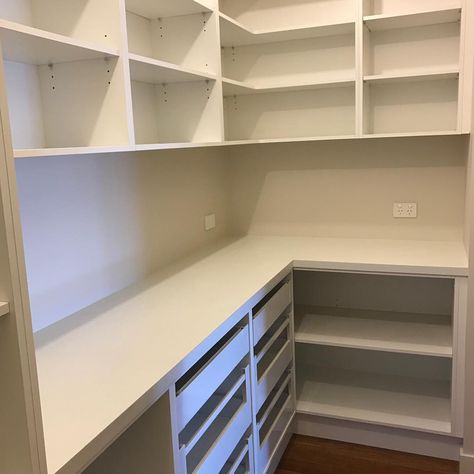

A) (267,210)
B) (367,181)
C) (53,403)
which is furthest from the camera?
(267,210)

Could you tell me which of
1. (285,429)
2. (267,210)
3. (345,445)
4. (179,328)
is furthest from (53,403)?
(267,210)

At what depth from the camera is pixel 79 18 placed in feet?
5.37

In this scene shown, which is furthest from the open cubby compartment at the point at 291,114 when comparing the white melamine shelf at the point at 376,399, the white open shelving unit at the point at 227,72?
the white melamine shelf at the point at 376,399

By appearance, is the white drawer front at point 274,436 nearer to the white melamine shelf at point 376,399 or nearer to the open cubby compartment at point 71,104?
the white melamine shelf at point 376,399

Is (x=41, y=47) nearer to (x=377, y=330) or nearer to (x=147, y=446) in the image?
(x=147, y=446)

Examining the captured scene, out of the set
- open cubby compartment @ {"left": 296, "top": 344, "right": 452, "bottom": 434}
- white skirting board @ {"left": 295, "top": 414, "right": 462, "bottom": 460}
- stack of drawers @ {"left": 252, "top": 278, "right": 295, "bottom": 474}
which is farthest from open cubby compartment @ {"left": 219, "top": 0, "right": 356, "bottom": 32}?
white skirting board @ {"left": 295, "top": 414, "right": 462, "bottom": 460}

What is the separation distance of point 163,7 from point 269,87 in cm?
85

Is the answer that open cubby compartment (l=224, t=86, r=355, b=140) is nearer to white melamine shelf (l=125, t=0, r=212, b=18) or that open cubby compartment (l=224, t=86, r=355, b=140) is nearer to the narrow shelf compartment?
the narrow shelf compartment

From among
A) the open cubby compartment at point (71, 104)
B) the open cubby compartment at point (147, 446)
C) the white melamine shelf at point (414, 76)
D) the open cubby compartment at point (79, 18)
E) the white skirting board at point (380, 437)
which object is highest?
the open cubby compartment at point (79, 18)

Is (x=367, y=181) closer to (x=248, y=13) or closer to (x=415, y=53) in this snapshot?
(x=415, y=53)

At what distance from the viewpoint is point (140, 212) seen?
235cm

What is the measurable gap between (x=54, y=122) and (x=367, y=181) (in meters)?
1.87

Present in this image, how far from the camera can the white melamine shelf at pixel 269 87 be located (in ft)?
8.71

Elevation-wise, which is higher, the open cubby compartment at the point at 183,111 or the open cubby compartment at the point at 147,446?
the open cubby compartment at the point at 183,111
